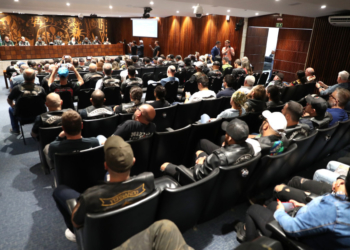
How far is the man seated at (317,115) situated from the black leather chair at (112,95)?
3312 mm

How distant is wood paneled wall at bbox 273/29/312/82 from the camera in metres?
9.12

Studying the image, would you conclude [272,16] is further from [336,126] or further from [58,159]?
[58,159]

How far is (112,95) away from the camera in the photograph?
15.2ft

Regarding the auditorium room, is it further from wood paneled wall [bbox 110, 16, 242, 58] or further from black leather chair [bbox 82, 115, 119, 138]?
wood paneled wall [bbox 110, 16, 242, 58]

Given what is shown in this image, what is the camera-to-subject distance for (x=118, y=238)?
4.71 feet

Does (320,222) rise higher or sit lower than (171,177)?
higher

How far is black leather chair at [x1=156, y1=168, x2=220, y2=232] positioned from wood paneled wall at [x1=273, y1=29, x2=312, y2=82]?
30.8 feet

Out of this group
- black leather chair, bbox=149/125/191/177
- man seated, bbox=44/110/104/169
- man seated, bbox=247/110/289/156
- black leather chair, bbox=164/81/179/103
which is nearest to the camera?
man seated, bbox=44/110/104/169

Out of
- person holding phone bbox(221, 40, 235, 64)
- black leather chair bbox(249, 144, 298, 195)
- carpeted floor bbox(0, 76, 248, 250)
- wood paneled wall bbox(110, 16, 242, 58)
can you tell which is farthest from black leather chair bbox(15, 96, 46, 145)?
wood paneled wall bbox(110, 16, 242, 58)

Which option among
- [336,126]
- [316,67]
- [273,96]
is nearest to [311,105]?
[336,126]

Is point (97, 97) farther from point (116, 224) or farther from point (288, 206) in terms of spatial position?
point (288, 206)

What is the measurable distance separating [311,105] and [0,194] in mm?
3852

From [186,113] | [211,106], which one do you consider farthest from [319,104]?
[186,113]

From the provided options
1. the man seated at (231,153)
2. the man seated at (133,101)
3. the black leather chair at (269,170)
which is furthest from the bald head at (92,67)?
the black leather chair at (269,170)
